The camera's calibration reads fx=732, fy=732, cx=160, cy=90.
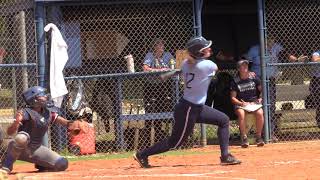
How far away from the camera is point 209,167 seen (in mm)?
9805

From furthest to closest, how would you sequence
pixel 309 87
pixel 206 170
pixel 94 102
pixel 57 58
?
pixel 309 87, pixel 94 102, pixel 57 58, pixel 206 170

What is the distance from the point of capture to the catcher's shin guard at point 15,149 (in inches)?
371

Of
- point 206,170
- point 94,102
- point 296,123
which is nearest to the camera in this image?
point 206,170

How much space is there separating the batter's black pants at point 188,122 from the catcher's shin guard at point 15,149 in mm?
1569

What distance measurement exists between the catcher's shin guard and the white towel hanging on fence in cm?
245

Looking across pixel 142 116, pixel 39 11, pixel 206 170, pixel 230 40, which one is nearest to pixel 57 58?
pixel 39 11

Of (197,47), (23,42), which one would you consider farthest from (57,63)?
(197,47)

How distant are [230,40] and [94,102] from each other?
4.15 meters

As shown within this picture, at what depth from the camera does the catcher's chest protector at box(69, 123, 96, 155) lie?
12367 mm

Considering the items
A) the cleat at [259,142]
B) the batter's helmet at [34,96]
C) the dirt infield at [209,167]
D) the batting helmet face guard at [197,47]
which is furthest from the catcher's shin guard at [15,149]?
the cleat at [259,142]

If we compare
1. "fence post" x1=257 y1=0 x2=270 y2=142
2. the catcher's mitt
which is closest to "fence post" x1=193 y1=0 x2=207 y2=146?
"fence post" x1=257 y1=0 x2=270 y2=142

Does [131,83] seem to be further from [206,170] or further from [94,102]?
[206,170]

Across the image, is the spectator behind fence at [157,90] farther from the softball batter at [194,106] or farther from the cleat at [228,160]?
the cleat at [228,160]

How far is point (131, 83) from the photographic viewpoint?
13102mm
